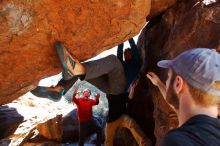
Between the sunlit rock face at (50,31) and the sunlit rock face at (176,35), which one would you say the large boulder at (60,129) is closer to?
the sunlit rock face at (176,35)

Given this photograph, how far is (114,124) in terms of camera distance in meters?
5.58

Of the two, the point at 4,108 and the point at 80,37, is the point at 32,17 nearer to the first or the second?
the point at 80,37

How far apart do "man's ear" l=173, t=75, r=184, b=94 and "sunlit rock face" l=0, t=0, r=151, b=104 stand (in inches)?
98.8

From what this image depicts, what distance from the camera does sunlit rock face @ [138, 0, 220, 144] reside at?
170 inches

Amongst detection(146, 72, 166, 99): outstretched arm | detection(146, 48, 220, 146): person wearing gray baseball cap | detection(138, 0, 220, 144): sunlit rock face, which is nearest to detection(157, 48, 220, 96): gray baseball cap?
detection(146, 48, 220, 146): person wearing gray baseball cap

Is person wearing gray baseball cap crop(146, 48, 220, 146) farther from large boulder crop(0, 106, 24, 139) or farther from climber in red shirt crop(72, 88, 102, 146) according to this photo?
large boulder crop(0, 106, 24, 139)

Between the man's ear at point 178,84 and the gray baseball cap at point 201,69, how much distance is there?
0.07ft

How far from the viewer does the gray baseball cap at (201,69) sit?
1657 millimetres

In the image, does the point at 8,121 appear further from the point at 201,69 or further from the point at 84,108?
the point at 201,69

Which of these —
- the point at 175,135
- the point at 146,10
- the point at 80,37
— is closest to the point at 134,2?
the point at 146,10

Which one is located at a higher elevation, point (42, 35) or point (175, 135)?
point (42, 35)

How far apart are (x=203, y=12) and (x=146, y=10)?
30.6 inches

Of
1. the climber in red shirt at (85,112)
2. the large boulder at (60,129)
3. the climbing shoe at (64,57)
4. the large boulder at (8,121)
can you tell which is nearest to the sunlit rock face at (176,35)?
the climber in red shirt at (85,112)

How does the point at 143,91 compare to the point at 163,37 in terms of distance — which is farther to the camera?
the point at 143,91
